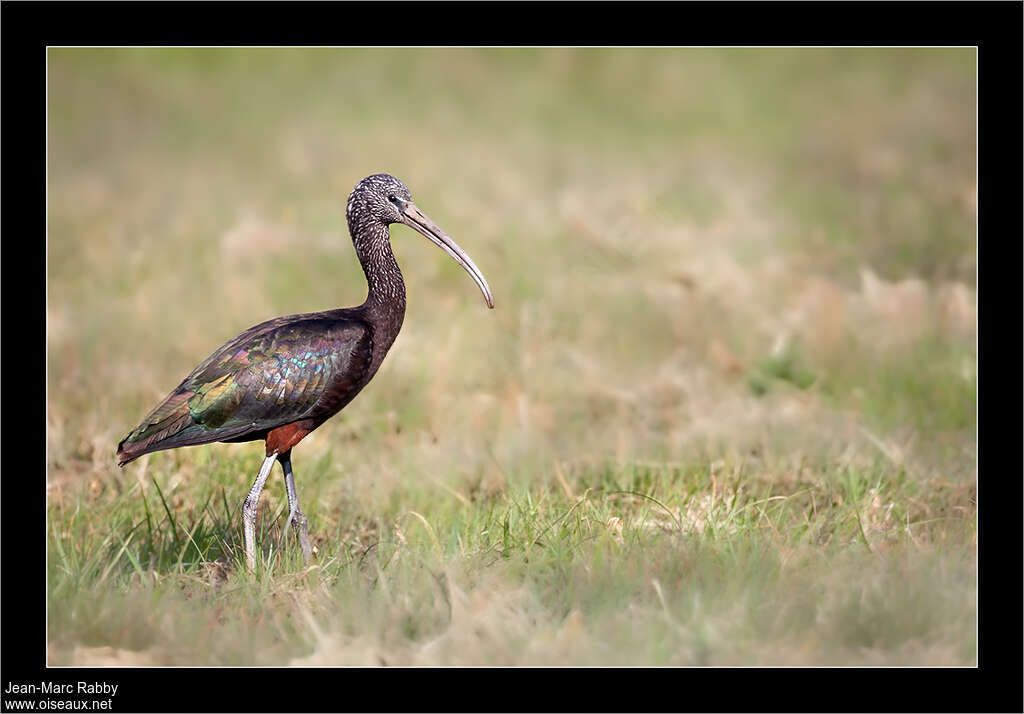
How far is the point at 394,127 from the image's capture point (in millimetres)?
17781

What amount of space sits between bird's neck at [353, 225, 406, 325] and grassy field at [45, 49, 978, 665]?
1.15 metres

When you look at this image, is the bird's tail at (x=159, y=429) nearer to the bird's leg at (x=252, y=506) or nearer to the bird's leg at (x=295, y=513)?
the bird's leg at (x=252, y=506)

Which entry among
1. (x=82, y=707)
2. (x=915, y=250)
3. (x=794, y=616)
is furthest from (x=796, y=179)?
(x=82, y=707)

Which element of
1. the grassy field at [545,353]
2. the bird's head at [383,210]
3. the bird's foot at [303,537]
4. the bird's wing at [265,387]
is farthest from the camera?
the bird's head at [383,210]

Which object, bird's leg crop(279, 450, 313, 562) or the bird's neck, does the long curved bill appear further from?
bird's leg crop(279, 450, 313, 562)

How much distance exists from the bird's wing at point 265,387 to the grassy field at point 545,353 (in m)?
0.55

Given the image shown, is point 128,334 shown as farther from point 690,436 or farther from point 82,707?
point 82,707

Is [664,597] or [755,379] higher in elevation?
[755,379]

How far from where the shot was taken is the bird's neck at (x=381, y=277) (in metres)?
6.48

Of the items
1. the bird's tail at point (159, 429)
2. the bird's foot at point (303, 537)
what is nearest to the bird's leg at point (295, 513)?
the bird's foot at point (303, 537)

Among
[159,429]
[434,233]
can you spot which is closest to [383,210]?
[434,233]

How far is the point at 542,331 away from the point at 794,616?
5.92m

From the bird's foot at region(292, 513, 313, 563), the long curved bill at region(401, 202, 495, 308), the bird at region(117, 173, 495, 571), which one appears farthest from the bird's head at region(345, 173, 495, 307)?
the bird's foot at region(292, 513, 313, 563)

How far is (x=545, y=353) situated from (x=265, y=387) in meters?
4.72
